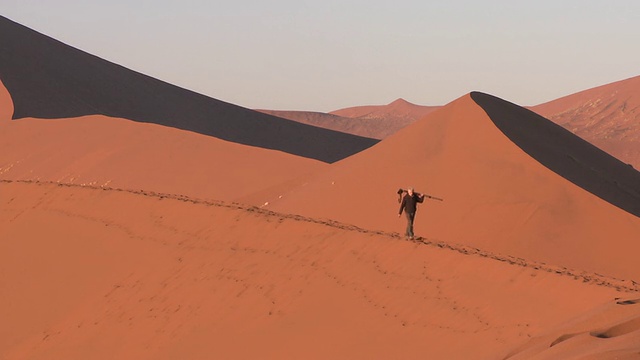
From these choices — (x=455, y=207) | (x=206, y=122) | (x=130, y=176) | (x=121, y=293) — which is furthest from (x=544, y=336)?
(x=206, y=122)

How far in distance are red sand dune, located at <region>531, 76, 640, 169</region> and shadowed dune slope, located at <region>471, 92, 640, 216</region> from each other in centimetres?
3525

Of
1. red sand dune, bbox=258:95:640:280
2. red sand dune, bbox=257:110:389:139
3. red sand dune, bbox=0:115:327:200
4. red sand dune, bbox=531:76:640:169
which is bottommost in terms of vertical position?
red sand dune, bbox=257:110:389:139

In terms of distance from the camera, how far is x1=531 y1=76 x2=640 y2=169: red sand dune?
2653 inches

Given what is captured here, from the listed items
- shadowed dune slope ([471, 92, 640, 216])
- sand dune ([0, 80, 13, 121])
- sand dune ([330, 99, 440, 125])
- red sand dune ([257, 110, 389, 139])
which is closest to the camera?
shadowed dune slope ([471, 92, 640, 216])

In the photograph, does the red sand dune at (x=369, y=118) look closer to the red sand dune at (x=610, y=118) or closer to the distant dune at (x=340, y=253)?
the red sand dune at (x=610, y=118)

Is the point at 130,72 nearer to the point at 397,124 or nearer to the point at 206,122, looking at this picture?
the point at 206,122

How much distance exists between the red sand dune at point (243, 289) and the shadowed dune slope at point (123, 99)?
35.1 m

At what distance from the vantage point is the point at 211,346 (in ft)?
42.1

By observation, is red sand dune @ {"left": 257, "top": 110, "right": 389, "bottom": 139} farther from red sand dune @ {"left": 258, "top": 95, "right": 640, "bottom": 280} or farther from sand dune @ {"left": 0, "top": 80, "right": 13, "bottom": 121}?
red sand dune @ {"left": 258, "top": 95, "right": 640, "bottom": 280}

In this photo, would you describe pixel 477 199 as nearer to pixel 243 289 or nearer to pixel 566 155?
pixel 566 155

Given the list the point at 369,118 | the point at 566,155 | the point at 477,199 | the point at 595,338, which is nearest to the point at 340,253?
the point at 595,338

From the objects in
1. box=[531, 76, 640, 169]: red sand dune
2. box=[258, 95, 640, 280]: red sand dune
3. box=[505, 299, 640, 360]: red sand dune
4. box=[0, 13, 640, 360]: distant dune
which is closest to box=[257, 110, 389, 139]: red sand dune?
box=[531, 76, 640, 169]: red sand dune

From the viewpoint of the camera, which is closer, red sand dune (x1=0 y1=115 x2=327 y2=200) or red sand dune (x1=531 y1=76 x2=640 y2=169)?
red sand dune (x1=0 y1=115 x2=327 y2=200)

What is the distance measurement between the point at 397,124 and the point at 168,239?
11218 cm
